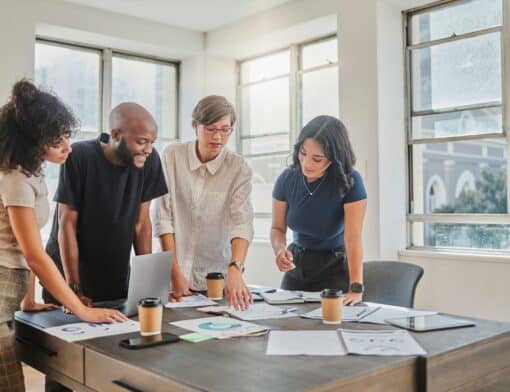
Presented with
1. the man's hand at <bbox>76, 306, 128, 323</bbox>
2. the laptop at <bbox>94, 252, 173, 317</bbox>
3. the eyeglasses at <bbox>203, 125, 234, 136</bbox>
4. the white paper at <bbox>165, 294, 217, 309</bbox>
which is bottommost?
the white paper at <bbox>165, 294, 217, 309</bbox>

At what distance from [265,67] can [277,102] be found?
0.41m

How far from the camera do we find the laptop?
163cm

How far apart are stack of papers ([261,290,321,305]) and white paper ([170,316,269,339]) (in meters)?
0.34

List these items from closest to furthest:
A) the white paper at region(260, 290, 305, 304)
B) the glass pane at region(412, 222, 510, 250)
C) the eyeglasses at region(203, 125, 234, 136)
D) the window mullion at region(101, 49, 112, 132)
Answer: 1. the white paper at region(260, 290, 305, 304)
2. the eyeglasses at region(203, 125, 234, 136)
3. the glass pane at region(412, 222, 510, 250)
4. the window mullion at region(101, 49, 112, 132)

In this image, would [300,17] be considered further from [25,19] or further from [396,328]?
[396,328]

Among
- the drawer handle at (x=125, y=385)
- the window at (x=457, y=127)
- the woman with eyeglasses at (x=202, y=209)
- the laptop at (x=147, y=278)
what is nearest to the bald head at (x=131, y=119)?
the woman with eyeglasses at (x=202, y=209)

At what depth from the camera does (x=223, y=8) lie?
15.9ft

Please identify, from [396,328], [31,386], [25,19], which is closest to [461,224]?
[396,328]

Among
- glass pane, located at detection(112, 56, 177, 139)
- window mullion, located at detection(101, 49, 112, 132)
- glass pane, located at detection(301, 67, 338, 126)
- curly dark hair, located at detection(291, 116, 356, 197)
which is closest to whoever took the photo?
curly dark hair, located at detection(291, 116, 356, 197)

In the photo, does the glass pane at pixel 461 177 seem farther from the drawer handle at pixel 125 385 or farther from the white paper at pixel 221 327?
the drawer handle at pixel 125 385

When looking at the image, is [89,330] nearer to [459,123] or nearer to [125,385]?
[125,385]

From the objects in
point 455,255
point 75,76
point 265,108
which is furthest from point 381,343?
point 75,76

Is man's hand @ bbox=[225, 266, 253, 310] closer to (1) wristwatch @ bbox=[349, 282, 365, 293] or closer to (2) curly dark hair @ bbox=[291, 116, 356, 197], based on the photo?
(1) wristwatch @ bbox=[349, 282, 365, 293]

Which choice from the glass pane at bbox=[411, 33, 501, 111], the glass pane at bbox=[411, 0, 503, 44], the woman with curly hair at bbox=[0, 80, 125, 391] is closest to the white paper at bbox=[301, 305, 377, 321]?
the woman with curly hair at bbox=[0, 80, 125, 391]
